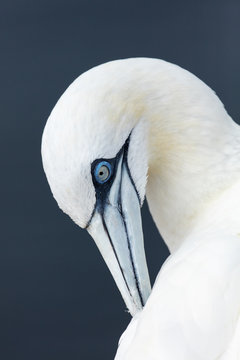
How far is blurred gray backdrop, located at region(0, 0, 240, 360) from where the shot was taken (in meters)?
2.36

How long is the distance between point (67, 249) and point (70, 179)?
4.06 ft

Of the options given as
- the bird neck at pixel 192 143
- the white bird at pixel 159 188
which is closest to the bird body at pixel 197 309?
the white bird at pixel 159 188

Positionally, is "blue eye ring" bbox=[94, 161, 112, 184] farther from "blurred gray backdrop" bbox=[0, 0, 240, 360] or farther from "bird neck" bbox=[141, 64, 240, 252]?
"blurred gray backdrop" bbox=[0, 0, 240, 360]

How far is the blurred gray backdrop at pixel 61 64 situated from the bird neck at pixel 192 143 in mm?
997

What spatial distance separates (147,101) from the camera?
4.45 feet

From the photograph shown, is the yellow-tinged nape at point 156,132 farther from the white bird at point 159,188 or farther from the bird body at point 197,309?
the bird body at point 197,309

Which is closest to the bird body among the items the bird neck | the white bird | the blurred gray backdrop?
the white bird

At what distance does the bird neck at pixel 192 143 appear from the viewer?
4.52 feet

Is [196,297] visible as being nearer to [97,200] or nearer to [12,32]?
[97,200]

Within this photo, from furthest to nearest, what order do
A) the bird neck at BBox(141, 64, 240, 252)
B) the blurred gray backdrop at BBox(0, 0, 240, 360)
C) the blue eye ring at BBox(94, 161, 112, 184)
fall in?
the blurred gray backdrop at BBox(0, 0, 240, 360) → the bird neck at BBox(141, 64, 240, 252) → the blue eye ring at BBox(94, 161, 112, 184)

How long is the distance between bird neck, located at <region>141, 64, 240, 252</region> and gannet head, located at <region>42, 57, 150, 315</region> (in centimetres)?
4

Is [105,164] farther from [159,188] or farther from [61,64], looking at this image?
[61,64]

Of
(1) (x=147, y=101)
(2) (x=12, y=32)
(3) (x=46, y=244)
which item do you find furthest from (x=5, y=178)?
(1) (x=147, y=101)

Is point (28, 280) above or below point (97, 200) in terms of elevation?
below
